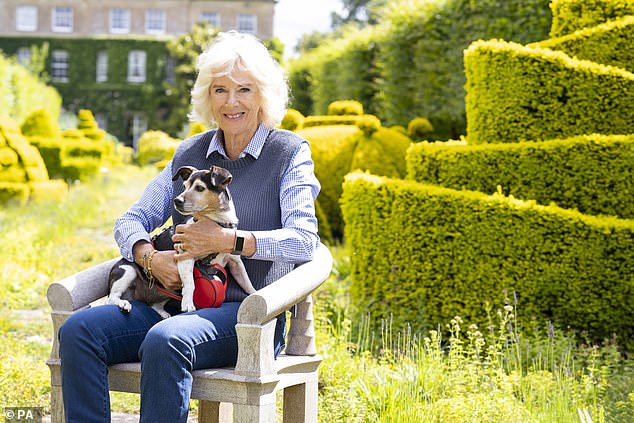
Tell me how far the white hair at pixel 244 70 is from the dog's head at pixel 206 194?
19.3 inches

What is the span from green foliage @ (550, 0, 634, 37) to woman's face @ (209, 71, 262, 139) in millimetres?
4238

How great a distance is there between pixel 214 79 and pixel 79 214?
30.5ft

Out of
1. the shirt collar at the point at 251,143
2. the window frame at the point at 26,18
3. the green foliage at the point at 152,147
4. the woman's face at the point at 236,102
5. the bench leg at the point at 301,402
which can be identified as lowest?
the green foliage at the point at 152,147

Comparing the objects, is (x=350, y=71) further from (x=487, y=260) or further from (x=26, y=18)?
(x=26, y=18)

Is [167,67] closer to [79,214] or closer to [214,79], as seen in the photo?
[79,214]

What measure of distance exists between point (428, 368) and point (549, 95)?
2.47 meters

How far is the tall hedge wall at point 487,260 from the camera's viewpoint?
5.04 metres

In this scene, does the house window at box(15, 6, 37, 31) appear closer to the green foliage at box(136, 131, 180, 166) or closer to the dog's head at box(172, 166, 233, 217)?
the green foliage at box(136, 131, 180, 166)

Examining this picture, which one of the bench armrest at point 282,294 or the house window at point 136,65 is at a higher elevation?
the house window at point 136,65

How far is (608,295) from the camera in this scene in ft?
16.5

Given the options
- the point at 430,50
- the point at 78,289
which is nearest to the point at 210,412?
the point at 78,289

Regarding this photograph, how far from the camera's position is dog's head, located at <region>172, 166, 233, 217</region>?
2830 millimetres

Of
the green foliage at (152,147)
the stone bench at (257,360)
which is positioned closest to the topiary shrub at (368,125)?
the stone bench at (257,360)

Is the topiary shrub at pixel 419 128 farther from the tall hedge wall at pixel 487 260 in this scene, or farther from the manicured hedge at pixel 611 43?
the tall hedge wall at pixel 487 260
